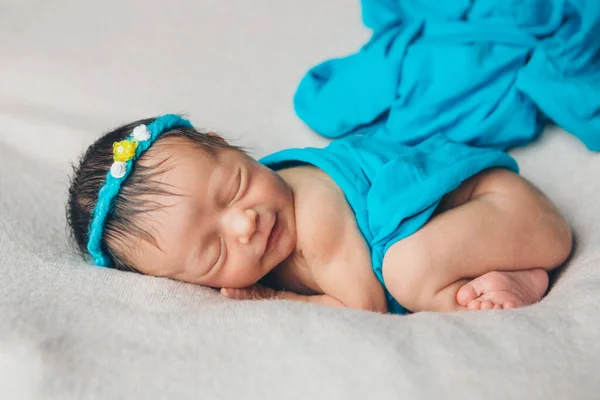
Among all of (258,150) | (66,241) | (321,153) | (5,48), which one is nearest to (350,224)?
(321,153)

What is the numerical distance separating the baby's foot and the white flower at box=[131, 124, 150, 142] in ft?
1.92

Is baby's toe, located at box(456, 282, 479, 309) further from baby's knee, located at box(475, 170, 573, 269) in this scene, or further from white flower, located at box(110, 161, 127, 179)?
white flower, located at box(110, 161, 127, 179)

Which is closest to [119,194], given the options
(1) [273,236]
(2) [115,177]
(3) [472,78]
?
(2) [115,177]

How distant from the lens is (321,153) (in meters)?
1.16

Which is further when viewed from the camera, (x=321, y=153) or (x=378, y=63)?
(x=378, y=63)

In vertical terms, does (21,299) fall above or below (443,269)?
above

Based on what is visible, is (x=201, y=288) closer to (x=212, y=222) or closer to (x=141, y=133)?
(x=212, y=222)

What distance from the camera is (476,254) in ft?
3.12

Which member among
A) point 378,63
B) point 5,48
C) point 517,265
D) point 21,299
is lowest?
point 517,265

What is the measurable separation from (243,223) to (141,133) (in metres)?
0.24

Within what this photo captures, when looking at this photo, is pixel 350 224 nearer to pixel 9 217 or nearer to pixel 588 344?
pixel 588 344

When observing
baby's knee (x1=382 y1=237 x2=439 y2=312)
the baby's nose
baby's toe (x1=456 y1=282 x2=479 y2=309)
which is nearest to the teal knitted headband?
the baby's nose

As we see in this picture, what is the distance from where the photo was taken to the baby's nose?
966 mm

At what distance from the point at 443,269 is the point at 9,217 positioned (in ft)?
2.54
